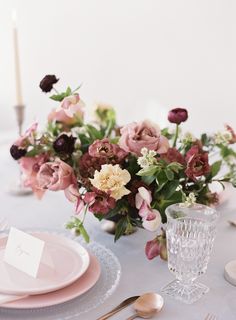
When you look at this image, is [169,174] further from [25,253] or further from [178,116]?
[25,253]

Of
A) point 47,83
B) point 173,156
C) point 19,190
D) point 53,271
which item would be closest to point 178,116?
point 173,156

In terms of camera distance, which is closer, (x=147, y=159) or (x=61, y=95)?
(x=147, y=159)

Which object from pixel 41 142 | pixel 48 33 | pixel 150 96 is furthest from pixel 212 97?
A: pixel 41 142

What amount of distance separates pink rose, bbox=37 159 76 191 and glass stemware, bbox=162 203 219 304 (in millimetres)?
240

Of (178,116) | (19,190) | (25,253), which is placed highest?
(178,116)

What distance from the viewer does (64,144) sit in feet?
3.56

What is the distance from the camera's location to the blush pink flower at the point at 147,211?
964 mm

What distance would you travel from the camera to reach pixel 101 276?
97 centimetres

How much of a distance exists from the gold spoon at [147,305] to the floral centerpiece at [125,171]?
0.41ft

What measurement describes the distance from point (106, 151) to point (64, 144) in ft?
0.43

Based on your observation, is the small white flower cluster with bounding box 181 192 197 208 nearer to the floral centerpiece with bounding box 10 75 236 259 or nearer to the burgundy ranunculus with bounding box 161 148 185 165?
the floral centerpiece with bounding box 10 75 236 259

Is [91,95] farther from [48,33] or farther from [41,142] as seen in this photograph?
[41,142]

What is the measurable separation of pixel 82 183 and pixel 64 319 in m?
0.30

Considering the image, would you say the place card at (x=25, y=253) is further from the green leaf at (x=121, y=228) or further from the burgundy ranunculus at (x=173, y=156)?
the burgundy ranunculus at (x=173, y=156)
